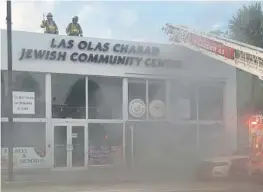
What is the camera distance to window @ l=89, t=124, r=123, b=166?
16.8 metres

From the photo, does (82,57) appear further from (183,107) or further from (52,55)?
(183,107)

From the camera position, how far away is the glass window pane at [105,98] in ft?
54.9

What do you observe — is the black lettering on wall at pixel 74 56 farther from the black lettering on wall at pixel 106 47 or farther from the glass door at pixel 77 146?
the glass door at pixel 77 146

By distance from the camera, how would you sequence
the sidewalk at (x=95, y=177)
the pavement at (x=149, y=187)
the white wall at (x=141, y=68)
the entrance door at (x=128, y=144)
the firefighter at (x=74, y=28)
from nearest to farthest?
the pavement at (x=149, y=187)
the sidewalk at (x=95, y=177)
the white wall at (x=141, y=68)
the firefighter at (x=74, y=28)
the entrance door at (x=128, y=144)

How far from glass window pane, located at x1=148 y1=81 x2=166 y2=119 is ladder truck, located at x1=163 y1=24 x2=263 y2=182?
1.58 meters

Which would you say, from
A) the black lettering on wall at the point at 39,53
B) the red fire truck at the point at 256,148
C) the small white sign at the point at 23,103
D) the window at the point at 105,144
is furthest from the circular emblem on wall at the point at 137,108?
the red fire truck at the point at 256,148

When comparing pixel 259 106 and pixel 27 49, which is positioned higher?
pixel 27 49

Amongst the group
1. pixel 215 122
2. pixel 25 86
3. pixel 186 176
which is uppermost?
pixel 25 86

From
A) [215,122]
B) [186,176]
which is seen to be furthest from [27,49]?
[215,122]

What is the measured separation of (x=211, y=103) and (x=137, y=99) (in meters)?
3.04

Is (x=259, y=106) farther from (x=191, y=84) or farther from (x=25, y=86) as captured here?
(x=25, y=86)

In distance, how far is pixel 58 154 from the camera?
16.2 meters

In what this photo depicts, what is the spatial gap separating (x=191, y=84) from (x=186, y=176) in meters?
3.99

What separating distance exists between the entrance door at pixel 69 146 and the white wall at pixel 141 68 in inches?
71.0
